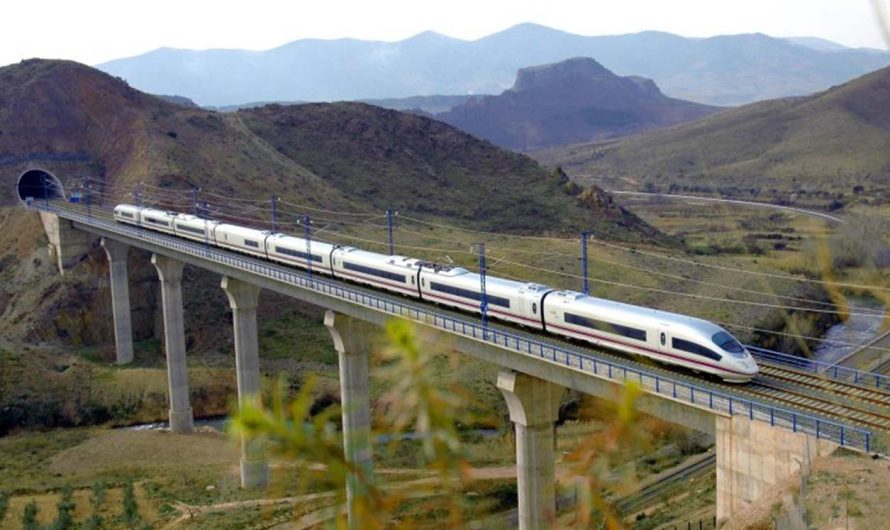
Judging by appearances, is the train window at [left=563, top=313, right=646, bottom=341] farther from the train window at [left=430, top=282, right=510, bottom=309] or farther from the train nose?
the train window at [left=430, top=282, right=510, bottom=309]

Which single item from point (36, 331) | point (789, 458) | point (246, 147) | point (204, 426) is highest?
point (246, 147)

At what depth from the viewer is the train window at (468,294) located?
119 feet

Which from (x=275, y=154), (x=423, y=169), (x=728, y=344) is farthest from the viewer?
(x=423, y=169)

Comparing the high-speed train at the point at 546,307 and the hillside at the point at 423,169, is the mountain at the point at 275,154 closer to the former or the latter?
the hillside at the point at 423,169

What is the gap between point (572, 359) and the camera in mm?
30812

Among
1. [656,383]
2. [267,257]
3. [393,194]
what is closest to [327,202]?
[393,194]

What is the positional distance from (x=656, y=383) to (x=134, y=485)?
41.8 m

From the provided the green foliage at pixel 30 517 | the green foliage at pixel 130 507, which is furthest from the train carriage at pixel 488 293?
the green foliage at pixel 30 517

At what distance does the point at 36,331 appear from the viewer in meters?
82.9

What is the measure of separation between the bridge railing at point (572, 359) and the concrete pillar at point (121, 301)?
2437cm

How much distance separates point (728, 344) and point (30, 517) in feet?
136

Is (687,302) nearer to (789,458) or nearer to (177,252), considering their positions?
(177,252)

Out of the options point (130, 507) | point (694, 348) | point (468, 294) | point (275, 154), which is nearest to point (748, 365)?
point (694, 348)

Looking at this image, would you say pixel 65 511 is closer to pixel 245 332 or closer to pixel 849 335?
pixel 245 332
